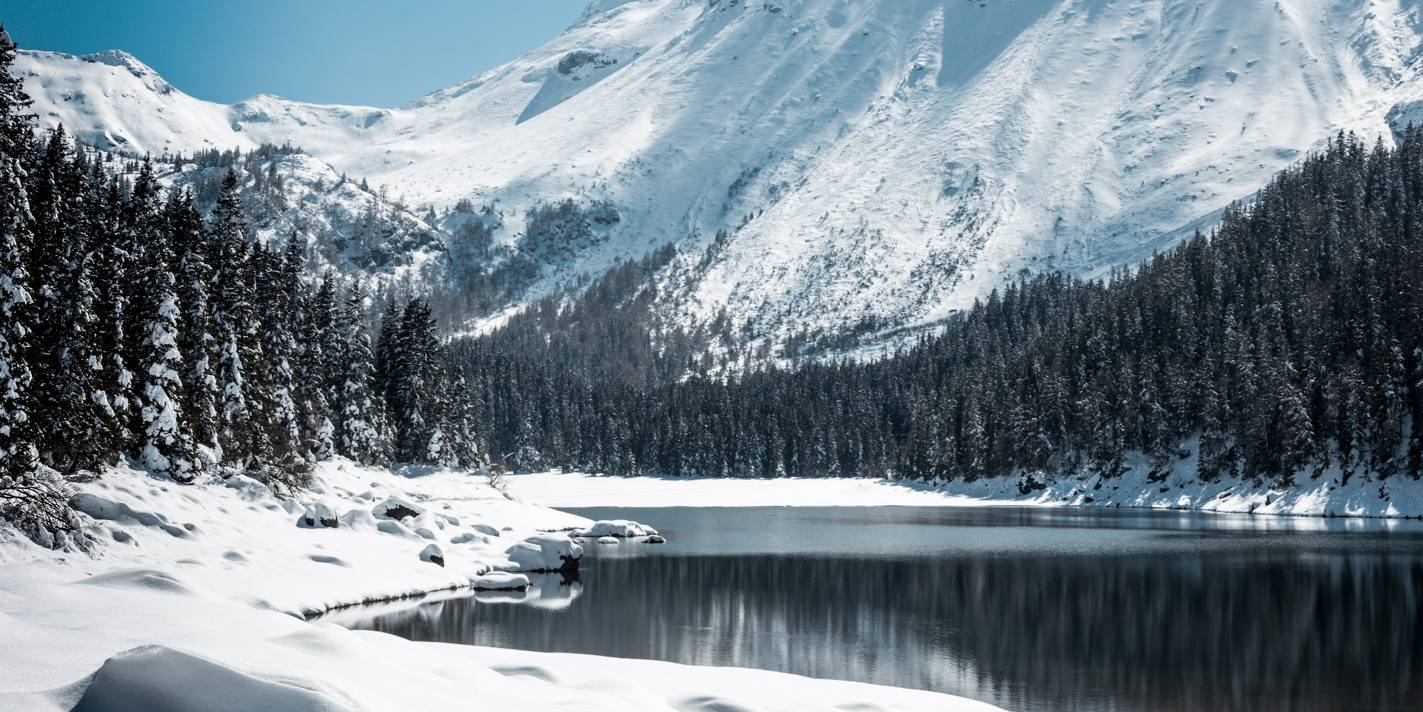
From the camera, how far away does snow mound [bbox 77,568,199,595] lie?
19.9m

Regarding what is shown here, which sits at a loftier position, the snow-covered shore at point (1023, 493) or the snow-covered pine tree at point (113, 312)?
the snow-covered pine tree at point (113, 312)

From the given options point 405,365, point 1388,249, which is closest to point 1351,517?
point 1388,249

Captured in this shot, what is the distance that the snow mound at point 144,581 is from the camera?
783 inches

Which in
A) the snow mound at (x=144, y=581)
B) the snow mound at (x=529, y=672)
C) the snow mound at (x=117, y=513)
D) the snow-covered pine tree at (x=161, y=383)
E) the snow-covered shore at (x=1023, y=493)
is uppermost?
the snow-covered pine tree at (x=161, y=383)

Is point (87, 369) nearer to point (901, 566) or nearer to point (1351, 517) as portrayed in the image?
point (901, 566)

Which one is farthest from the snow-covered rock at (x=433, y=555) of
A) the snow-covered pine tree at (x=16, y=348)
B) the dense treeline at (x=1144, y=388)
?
the dense treeline at (x=1144, y=388)

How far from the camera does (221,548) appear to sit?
29.4 meters

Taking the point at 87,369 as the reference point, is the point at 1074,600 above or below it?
below

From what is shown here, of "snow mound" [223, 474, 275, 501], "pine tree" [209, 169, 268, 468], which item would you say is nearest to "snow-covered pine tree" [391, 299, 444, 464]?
"pine tree" [209, 169, 268, 468]

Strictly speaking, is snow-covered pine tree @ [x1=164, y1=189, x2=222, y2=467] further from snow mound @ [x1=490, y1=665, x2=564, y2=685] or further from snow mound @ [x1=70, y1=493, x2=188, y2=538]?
snow mound @ [x1=490, y1=665, x2=564, y2=685]

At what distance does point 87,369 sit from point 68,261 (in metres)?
3.54

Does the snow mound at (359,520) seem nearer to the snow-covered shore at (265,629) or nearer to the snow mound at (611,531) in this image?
the snow-covered shore at (265,629)

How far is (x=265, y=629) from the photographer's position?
16828 millimetres

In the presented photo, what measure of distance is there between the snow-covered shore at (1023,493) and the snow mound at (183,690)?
275 feet
